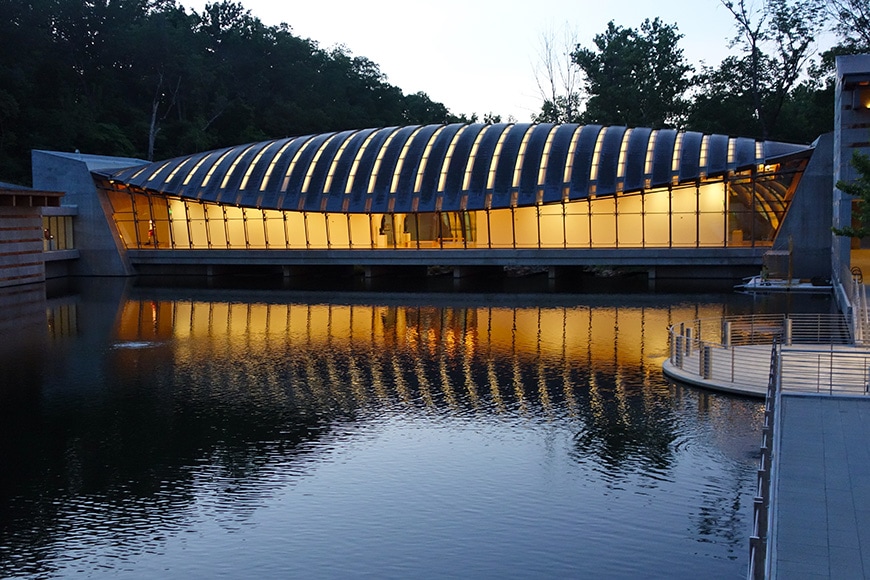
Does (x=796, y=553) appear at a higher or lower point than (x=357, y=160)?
lower

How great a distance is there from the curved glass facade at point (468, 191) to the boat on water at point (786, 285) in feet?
18.5

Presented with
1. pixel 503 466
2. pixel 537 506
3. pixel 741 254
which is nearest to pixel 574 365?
pixel 503 466

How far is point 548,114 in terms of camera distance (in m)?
90.9

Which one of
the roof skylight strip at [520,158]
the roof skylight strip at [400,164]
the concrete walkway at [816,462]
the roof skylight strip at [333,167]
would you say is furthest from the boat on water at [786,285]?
the roof skylight strip at [333,167]

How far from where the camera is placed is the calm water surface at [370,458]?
1340 cm

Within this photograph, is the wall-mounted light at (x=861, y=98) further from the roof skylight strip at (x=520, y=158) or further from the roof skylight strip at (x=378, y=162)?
the roof skylight strip at (x=378, y=162)

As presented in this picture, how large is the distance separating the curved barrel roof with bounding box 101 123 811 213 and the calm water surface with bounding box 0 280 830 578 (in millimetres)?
21915

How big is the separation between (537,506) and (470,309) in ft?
82.8

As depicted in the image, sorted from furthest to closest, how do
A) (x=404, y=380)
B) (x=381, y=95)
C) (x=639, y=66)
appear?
(x=381, y=95), (x=639, y=66), (x=404, y=380)

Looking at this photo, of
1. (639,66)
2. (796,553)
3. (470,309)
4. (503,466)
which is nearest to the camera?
(796,553)

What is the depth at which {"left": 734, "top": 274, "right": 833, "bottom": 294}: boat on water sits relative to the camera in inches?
1706

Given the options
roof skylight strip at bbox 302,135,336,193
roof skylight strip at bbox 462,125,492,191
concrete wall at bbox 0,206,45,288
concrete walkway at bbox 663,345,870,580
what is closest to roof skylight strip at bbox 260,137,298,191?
roof skylight strip at bbox 302,135,336,193

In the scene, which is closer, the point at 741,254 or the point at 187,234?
the point at 741,254

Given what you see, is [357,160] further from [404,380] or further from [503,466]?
[503,466]
